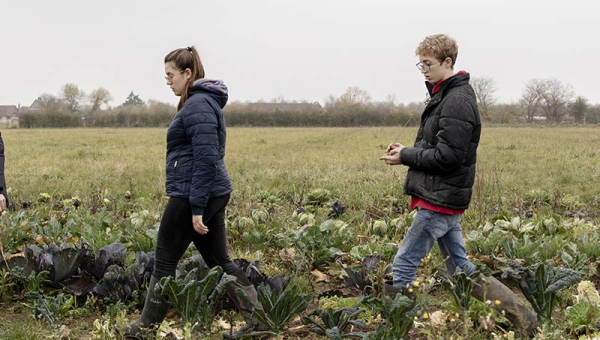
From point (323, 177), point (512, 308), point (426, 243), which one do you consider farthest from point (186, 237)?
point (323, 177)

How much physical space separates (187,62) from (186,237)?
1.12m

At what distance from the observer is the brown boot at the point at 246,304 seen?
12.5 ft

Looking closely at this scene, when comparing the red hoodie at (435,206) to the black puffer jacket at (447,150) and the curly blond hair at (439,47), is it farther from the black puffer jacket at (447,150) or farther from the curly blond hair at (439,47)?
the curly blond hair at (439,47)

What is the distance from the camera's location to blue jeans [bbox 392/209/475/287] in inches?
143

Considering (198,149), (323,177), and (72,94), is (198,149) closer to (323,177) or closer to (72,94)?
(323,177)

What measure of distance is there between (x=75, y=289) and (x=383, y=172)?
10.3m

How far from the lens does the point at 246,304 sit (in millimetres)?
3885

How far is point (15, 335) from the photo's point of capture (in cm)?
383

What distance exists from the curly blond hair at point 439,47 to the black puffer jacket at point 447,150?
15 centimetres

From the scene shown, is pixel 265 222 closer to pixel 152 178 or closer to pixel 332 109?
pixel 152 178

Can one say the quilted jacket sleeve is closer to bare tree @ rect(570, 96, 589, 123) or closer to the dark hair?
the dark hair

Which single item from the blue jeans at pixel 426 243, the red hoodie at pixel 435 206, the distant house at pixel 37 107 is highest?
the distant house at pixel 37 107

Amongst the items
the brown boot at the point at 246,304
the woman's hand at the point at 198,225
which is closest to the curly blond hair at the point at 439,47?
the woman's hand at the point at 198,225

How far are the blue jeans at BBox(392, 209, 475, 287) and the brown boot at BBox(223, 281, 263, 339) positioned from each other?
96cm
